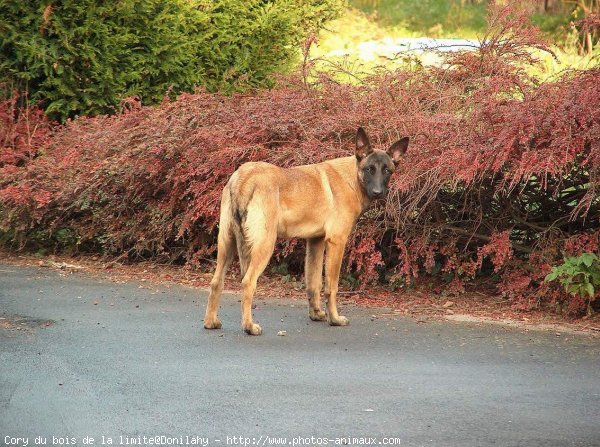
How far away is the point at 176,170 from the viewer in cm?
1204

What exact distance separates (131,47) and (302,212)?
7588mm

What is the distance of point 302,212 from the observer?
9.02 metres

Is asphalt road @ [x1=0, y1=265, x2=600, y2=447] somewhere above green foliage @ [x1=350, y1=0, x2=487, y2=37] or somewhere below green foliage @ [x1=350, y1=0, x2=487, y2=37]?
below

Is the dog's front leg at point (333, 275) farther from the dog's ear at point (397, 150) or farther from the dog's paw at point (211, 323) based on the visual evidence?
the dog's paw at point (211, 323)

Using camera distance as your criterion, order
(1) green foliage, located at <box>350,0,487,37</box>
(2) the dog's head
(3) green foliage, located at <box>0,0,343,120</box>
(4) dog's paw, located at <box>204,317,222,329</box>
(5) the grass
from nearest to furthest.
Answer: (4) dog's paw, located at <box>204,317,222,329</box>, (2) the dog's head, (3) green foliage, located at <box>0,0,343,120</box>, (5) the grass, (1) green foliage, located at <box>350,0,487,37</box>

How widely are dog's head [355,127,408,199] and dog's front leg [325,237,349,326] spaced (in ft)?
1.89

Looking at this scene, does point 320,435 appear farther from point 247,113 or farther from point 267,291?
point 247,113

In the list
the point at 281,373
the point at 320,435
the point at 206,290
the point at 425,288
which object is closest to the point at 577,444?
the point at 320,435

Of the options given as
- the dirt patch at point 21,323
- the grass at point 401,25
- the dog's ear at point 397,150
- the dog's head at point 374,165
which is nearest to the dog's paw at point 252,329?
the dog's head at point 374,165

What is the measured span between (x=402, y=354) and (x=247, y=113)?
15.9 feet

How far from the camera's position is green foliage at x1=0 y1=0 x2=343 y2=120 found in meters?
14.6

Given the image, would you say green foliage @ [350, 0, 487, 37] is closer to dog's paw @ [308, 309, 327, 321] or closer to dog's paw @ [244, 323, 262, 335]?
dog's paw @ [308, 309, 327, 321]

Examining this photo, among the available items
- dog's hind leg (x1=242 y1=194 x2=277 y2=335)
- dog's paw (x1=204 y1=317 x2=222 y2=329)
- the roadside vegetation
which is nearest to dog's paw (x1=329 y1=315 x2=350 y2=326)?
dog's hind leg (x1=242 y1=194 x2=277 y2=335)

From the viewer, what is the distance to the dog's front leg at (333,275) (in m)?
9.15
